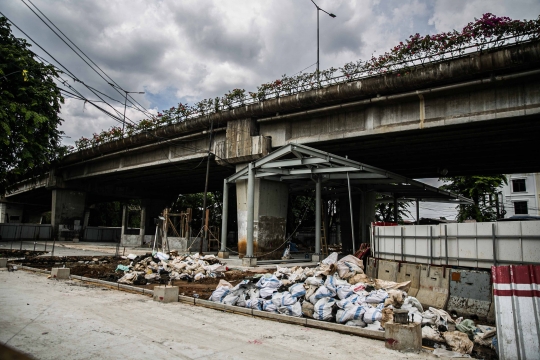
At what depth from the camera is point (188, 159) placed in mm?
22922

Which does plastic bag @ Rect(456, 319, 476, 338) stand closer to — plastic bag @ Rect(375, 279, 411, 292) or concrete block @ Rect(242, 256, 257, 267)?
plastic bag @ Rect(375, 279, 411, 292)

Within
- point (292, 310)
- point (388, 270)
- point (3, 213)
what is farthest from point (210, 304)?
point (3, 213)

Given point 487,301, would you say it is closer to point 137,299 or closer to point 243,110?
point 137,299

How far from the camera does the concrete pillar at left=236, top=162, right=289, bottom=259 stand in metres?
18.1

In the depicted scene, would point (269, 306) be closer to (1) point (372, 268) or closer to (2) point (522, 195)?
(1) point (372, 268)

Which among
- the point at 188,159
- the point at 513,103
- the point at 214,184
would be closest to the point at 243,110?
the point at 188,159

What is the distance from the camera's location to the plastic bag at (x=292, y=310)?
7078 mm

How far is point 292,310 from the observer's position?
713 cm

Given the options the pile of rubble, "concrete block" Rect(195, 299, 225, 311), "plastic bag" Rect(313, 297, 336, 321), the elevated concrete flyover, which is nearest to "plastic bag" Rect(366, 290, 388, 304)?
the pile of rubble

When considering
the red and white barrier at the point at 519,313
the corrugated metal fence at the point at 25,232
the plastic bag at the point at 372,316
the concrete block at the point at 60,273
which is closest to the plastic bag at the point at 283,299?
the plastic bag at the point at 372,316

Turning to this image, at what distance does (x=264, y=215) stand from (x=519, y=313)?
1400cm

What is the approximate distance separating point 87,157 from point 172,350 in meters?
30.6

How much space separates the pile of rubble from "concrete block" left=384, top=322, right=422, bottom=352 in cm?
69

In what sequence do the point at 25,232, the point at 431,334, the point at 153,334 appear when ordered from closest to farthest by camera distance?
the point at 153,334 < the point at 431,334 < the point at 25,232
